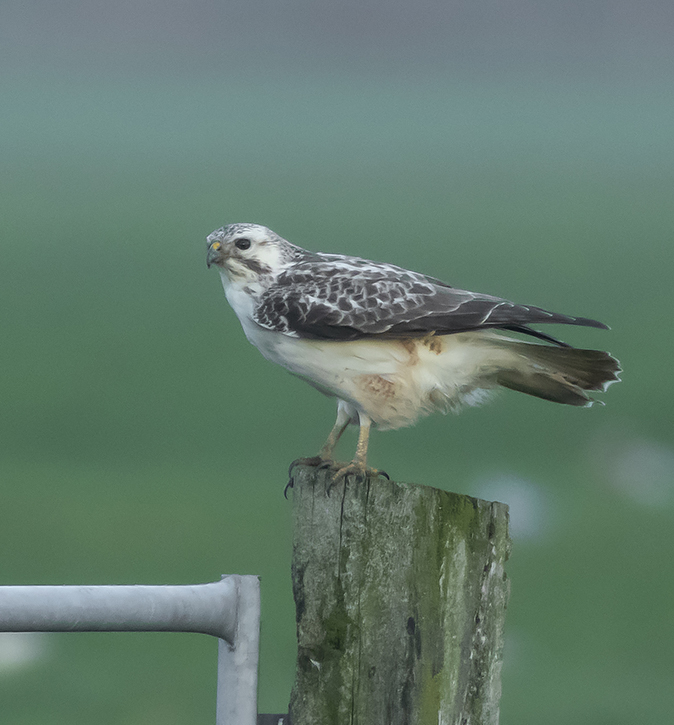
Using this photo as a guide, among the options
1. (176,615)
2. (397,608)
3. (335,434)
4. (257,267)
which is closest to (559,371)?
(335,434)

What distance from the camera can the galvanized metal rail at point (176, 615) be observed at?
5.01 feet

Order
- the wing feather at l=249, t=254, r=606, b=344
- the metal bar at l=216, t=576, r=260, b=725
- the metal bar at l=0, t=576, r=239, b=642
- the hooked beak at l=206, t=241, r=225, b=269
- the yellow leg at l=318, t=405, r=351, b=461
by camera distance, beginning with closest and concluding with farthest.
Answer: the metal bar at l=0, t=576, r=239, b=642 → the metal bar at l=216, t=576, r=260, b=725 → the wing feather at l=249, t=254, r=606, b=344 → the hooked beak at l=206, t=241, r=225, b=269 → the yellow leg at l=318, t=405, r=351, b=461

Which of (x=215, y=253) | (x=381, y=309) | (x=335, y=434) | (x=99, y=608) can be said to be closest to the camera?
(x=99, y=608)

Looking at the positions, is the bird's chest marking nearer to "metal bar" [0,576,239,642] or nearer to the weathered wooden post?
the weathered wooden post

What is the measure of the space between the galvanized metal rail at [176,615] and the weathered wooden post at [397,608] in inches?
5.6

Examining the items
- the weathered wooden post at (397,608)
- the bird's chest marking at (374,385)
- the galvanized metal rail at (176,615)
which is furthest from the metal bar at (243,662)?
the bird's chest marking at (374,385)

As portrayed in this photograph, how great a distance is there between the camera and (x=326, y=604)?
1794 millimetres

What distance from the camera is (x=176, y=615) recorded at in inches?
63.1

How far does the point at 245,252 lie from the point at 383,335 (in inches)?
19.5

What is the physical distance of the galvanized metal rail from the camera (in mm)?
1528

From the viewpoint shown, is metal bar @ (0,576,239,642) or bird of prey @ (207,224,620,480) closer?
metal bar @ (0,576,239,642)

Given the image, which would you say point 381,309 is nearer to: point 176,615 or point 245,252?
point 245,252

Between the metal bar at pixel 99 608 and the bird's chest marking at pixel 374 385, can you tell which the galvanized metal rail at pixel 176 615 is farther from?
the bird's chest marking at pixel 374 385

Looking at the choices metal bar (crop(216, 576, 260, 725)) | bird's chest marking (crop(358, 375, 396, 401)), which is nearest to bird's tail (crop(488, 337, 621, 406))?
bird's chest marking (crop(358, 375, 396, 401))
